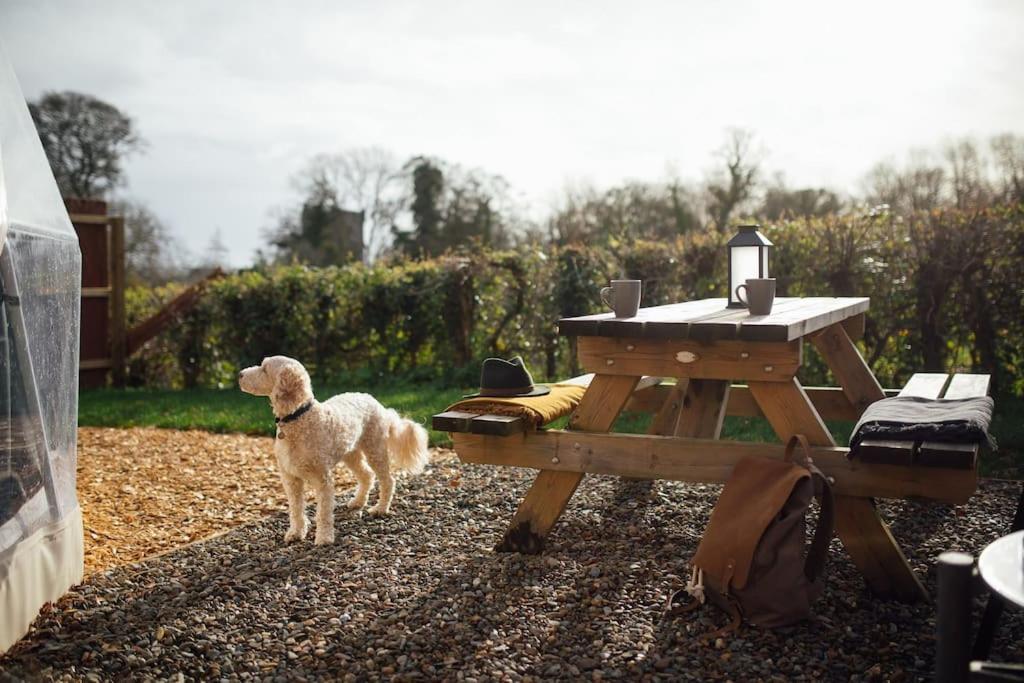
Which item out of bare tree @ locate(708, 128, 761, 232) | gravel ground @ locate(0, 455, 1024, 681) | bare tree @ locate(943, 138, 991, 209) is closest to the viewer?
gravel ground @ locate(0, 455, 1024, 681)

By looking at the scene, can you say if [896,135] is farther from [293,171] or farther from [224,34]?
[293,171]

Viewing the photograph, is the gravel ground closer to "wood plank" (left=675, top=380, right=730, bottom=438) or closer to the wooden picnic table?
the wooden picnic table

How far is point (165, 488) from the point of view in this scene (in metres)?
5.81

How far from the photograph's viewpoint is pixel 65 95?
22.1 meters

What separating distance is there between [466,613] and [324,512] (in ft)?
4.15

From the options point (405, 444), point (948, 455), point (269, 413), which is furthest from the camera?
point (269, 413)

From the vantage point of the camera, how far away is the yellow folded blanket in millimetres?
3824

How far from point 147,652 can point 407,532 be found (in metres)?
1.54

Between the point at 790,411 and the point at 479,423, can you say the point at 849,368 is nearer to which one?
the point at 790,411

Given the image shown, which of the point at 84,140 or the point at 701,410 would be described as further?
the point at 84,140

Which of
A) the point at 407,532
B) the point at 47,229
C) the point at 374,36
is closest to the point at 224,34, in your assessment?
the point at 374,36

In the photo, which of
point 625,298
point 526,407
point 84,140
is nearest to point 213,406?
point 526,407

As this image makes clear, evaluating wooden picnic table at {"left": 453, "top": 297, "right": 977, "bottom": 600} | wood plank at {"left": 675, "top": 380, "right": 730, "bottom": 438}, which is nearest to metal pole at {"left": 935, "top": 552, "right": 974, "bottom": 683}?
wooden picnic table at {"left": 453, "top": 297, "right": 977, "bottom": 600}

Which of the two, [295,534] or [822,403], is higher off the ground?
[822,403]
